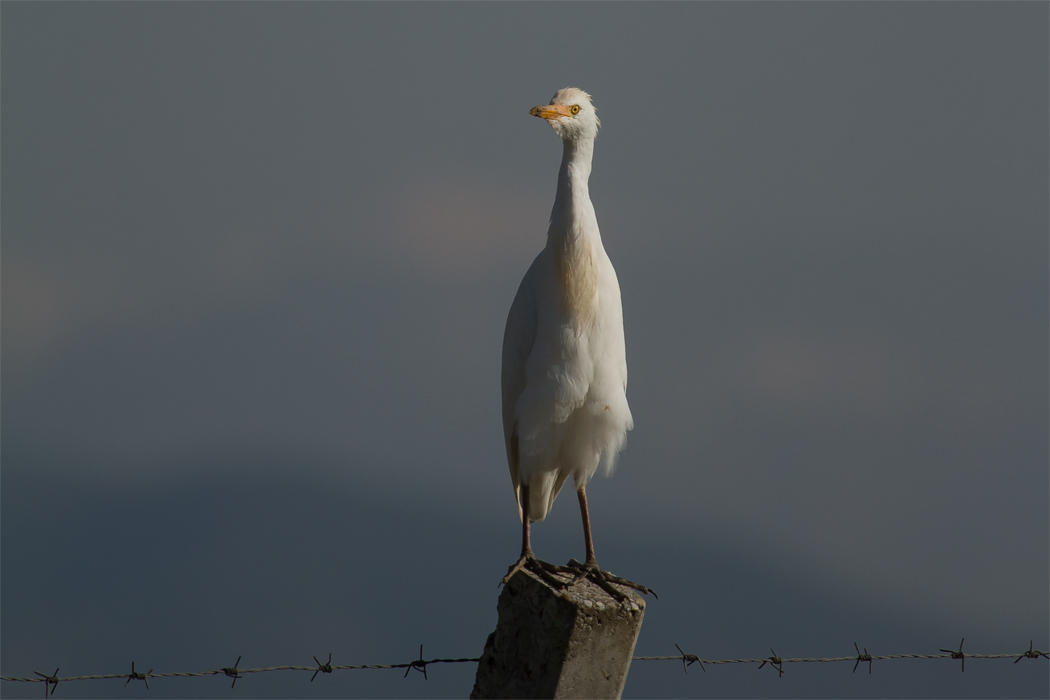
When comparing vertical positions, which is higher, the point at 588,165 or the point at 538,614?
the point at 588,165

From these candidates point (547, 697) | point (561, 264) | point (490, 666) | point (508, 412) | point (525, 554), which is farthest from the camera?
point (508, 412)

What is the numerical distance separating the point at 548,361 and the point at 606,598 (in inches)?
74.5

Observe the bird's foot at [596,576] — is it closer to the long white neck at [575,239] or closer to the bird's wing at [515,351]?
the bird's wing at [515,351]

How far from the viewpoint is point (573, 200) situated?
516 centimetres

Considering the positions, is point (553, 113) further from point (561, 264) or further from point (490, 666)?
point (490, 666)

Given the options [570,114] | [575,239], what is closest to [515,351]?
[575,239]

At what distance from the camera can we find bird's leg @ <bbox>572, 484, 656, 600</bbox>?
390 centimetres

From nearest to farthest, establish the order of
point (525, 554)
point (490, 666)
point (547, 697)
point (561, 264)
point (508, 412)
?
1. point (547, 697)
2. point (490, 666)
3. point (525, 554)
4. point (561, 264)
5. point (508, 412)

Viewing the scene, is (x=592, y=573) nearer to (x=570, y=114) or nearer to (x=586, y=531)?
(x=586, y=531)

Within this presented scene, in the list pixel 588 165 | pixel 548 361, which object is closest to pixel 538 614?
pixel 548 361

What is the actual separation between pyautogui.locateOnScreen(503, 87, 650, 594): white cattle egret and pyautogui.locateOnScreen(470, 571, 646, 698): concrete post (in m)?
1.56

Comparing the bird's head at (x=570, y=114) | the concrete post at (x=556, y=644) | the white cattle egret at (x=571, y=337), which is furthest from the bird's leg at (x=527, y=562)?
the bird's head at (x=570, y=114)

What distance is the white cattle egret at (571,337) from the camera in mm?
5156

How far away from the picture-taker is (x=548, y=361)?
516cm
